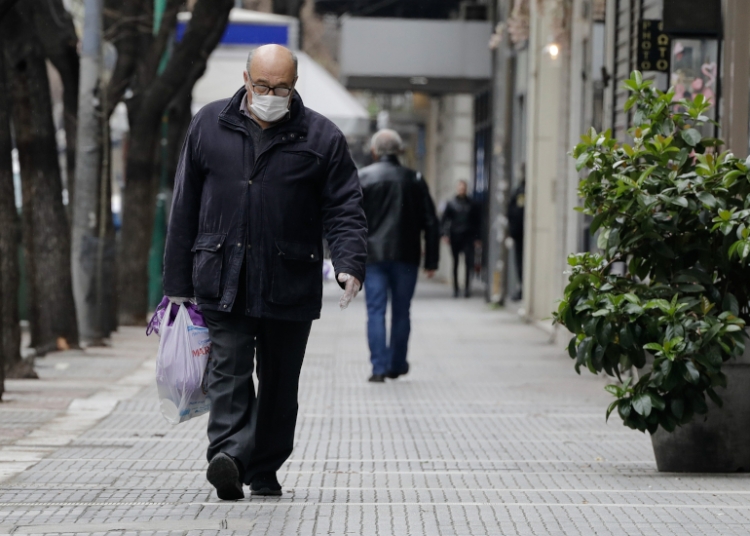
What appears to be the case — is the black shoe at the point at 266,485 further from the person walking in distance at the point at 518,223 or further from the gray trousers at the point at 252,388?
the person walking in distance at the point at 518,223

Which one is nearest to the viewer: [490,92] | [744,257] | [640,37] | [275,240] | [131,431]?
[275,240]

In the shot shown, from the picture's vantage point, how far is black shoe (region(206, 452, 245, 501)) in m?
5.92

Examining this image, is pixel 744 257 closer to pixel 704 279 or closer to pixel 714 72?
pixel 704 279

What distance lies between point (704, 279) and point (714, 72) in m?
3.77

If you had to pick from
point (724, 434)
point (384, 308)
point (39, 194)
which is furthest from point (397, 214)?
point (724, 434)

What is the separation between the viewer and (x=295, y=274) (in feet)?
Result: 20.0

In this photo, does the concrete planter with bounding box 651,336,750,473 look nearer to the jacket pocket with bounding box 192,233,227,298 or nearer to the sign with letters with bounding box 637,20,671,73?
the jacket pocket with bounding box 192,233,227,298

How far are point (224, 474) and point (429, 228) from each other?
634cm

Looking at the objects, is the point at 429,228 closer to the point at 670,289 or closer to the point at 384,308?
the point at 384,308

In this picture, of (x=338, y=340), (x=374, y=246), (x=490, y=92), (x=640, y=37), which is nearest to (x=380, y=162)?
(x=374, y=246)

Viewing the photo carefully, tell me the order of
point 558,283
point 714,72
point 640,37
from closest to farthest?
point 714,72
point 640,37
point 558,283

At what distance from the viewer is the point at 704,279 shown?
23.3 ft

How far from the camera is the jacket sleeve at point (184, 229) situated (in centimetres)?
612

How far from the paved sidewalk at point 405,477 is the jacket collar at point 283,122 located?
1.46m
